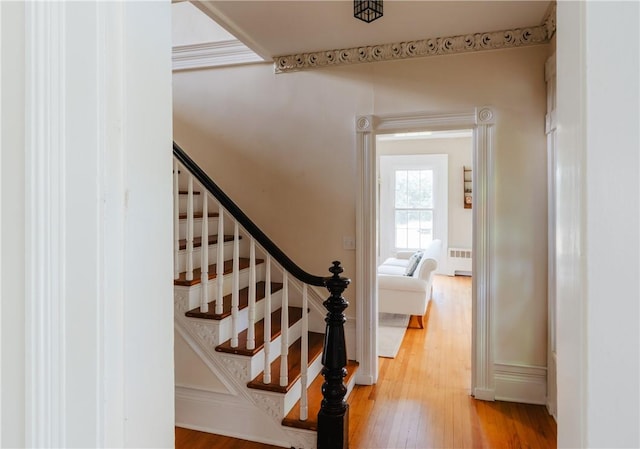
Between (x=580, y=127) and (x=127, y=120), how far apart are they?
0.56 metres

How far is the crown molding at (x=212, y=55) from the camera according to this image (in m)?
3.38

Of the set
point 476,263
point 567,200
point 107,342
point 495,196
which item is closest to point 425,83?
point 495,196

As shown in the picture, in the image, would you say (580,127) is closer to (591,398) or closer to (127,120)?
(591,398)

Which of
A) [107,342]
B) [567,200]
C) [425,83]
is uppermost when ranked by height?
[425,83]

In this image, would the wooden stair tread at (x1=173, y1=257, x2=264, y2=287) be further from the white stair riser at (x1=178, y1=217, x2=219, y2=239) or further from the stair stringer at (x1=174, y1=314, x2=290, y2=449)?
the white stair riser at (x1=178, y1=217, x2=219, y2=239)

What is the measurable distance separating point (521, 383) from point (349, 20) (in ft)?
9.46

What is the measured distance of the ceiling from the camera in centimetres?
242

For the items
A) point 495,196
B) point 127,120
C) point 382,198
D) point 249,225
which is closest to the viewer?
point 127,120

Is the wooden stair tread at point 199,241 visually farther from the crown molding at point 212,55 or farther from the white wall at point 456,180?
the white wall at point 456,180

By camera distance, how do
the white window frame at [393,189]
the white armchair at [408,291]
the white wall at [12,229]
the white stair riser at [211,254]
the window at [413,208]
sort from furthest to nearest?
1. the window at [413,208]
2. the white window frame at [393,189]
3. the white armchair at [408,291]
4. the white stair riser at [211,254]
5. the white wall at [12,229]

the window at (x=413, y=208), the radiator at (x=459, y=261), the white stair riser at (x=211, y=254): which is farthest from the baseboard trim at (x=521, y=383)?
the window at (x=413, y=208)

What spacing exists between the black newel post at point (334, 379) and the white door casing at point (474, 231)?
3.09ft

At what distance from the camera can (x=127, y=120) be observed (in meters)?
0.52

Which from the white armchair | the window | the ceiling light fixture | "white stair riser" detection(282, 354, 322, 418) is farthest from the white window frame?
the ceiling light fixture
